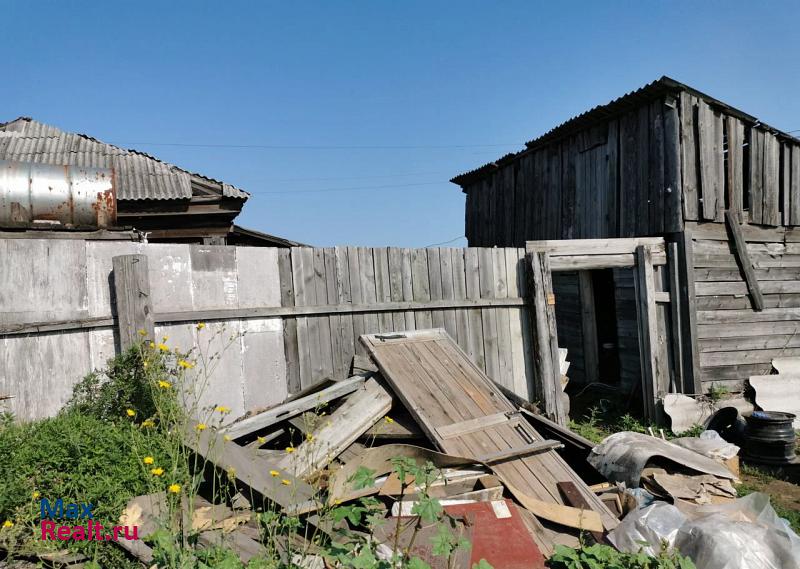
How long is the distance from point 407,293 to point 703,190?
17.1ft

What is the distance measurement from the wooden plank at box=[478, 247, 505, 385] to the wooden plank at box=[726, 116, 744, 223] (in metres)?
4.70

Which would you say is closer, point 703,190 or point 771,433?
point 771,433

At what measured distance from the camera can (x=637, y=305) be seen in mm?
8383

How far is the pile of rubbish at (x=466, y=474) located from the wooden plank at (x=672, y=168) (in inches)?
133

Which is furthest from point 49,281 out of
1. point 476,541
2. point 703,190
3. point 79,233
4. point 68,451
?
point 703,190

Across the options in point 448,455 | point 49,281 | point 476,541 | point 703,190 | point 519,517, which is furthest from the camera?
point 703,190

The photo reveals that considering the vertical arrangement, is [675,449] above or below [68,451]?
below

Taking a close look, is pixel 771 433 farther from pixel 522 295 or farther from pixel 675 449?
pixel 522 295

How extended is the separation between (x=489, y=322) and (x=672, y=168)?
404cm

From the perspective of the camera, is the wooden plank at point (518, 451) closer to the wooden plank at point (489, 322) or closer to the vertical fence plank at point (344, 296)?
the wooden plank at point (489, 322)

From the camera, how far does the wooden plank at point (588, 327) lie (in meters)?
10.3

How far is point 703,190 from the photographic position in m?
8.48

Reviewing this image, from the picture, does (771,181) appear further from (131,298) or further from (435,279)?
(131,298)

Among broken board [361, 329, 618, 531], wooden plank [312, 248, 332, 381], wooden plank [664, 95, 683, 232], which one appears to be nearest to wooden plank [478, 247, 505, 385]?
broken board [361, 329, 618, 531]
